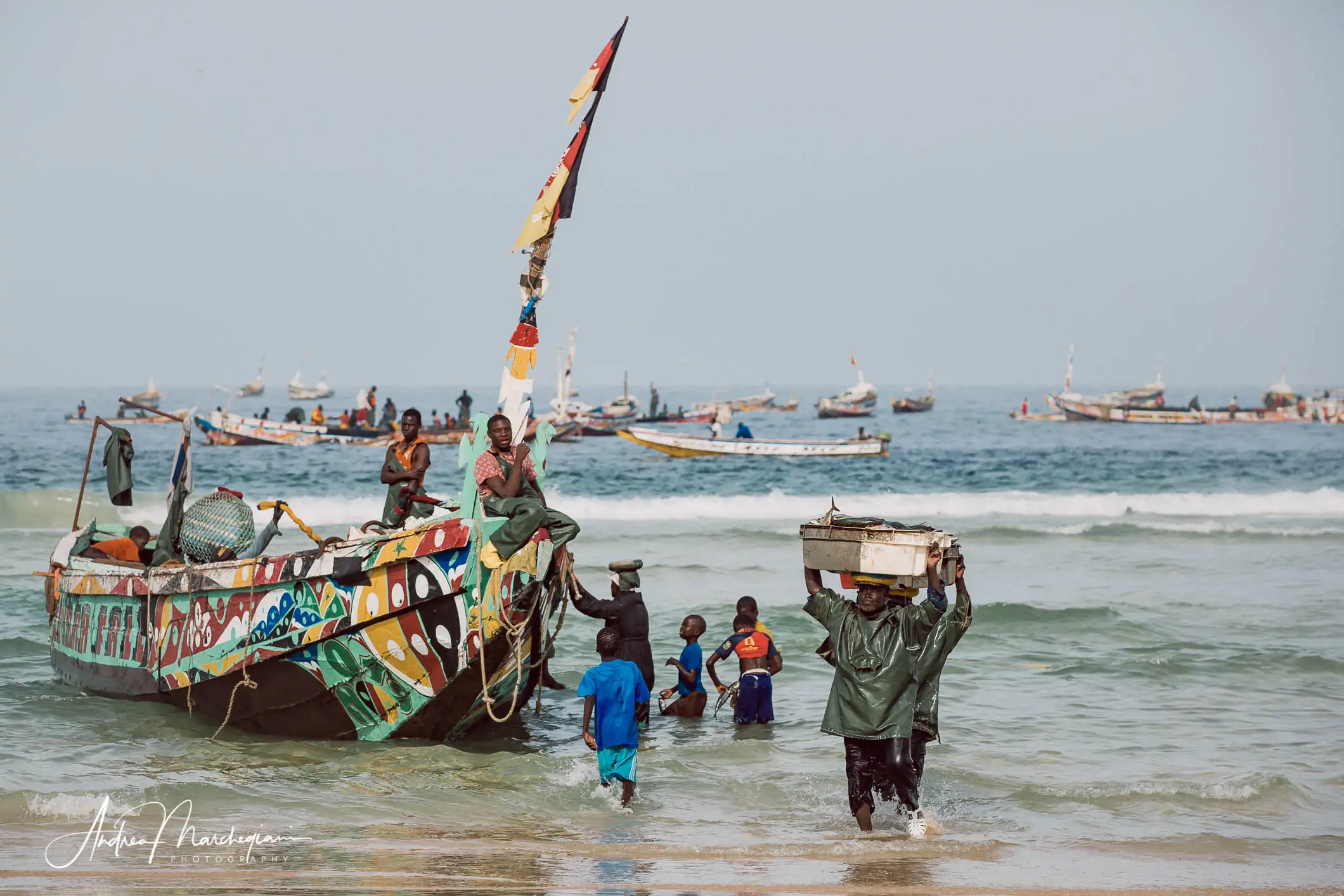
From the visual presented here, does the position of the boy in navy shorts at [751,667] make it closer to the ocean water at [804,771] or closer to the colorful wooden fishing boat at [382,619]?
the ocean water at [804,771]

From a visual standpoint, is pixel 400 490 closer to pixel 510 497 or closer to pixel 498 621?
pixel 510 497

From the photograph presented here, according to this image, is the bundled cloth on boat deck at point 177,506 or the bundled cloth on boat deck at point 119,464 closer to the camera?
the bundled cloth on boat deck at point 177,506

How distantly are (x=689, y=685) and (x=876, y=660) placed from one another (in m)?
4.13

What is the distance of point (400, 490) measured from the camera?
1016 centimetres

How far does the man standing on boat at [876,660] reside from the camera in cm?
678

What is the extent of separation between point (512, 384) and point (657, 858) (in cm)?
359

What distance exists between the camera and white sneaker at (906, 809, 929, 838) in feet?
24.1

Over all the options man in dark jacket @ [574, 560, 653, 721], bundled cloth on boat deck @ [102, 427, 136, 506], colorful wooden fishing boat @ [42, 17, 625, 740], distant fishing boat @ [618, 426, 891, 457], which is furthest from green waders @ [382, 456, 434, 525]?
distant fishing boat @ [618, 426, 891, 457]

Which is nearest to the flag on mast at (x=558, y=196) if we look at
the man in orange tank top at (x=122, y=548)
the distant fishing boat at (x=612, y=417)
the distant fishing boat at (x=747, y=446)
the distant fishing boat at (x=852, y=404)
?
the man in orange tank top at (x=122, y=548)

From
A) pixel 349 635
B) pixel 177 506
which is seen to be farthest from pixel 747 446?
pixel 349 635

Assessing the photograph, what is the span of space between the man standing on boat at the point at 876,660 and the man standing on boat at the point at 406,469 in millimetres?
4002

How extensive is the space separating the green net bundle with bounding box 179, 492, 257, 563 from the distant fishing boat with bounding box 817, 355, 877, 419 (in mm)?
91676

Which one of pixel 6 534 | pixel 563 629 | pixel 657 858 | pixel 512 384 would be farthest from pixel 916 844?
pixel 6 534

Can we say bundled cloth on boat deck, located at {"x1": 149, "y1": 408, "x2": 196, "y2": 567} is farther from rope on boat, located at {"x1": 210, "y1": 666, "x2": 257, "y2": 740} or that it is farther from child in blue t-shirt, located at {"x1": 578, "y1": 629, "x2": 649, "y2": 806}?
child in blue t-shirt, located at {"x1": 578, "y1": 629, "x2": 649, "y2": 806}
